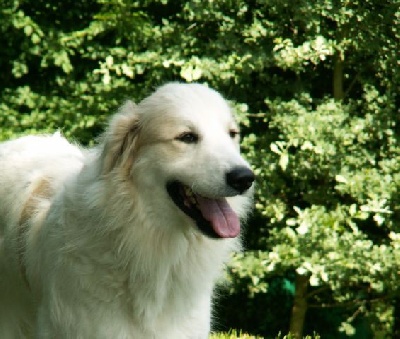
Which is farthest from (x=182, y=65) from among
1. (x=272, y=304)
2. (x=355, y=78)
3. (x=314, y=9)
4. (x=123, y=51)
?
(x=272, y=304)

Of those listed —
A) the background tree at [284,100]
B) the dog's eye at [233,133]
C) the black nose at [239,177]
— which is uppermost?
the dog's eye at [233,133]

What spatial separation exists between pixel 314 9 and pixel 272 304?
3212mm

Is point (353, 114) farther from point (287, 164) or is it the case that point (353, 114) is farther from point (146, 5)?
point (146, 5)

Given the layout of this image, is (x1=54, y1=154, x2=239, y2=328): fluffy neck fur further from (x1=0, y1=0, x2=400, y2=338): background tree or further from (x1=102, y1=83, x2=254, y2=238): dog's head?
(x1=0, y1=0, x2=400, y2=338): background tree

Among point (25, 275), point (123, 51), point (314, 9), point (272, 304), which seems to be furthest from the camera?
point (272, 304)

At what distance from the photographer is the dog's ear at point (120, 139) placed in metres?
3.71

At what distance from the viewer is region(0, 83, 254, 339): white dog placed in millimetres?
3600

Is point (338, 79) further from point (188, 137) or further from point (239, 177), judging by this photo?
point (239, 177)

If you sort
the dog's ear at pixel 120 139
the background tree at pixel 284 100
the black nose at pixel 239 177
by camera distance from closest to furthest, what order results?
1. the black nose at pixel 239 177
2. the dog's ear at pixel 120 139
3. the background tree at pixel 284 100

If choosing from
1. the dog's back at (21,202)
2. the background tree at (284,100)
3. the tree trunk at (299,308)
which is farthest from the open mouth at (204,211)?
the tree trunk at (299,308)

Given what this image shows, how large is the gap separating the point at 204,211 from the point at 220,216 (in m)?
0.07

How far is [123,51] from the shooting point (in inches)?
300

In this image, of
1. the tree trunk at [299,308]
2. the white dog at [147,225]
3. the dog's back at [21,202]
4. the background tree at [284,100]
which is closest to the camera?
the white dog at [147,225]

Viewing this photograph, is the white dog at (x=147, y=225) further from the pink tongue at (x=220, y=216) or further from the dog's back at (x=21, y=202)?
the dog's back at (x=21, y=202)
